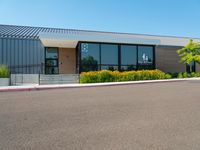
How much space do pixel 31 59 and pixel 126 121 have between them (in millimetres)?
20914

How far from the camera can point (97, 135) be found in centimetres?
450

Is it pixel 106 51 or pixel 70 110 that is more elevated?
pixel 106 51

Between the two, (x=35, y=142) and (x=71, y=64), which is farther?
A: (x=71, y=64)

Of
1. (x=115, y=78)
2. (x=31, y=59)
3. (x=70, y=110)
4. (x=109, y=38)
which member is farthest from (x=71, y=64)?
(x=70, y=110)

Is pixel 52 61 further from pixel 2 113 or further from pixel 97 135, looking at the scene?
pixel 97 135

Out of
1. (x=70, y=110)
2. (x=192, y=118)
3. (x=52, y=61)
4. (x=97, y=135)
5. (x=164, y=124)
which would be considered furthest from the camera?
(x=52, y=61)

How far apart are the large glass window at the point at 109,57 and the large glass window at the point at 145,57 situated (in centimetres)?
292

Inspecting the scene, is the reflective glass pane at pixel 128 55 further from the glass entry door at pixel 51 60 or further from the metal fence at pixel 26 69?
the metal fence at pixel 26 69

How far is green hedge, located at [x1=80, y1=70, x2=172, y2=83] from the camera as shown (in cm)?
1928

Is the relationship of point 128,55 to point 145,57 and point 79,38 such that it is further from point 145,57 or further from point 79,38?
point 79,38

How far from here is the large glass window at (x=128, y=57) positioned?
2386cm

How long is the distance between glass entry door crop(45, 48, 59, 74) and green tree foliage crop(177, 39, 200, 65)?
655 inches

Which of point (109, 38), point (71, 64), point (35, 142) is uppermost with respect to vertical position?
point (109, 38)

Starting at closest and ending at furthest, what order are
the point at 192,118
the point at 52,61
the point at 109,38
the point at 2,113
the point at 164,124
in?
the point at 164,124, the point at 192,118, the point at 2,113, the point at 109,38, the point at 52,61
